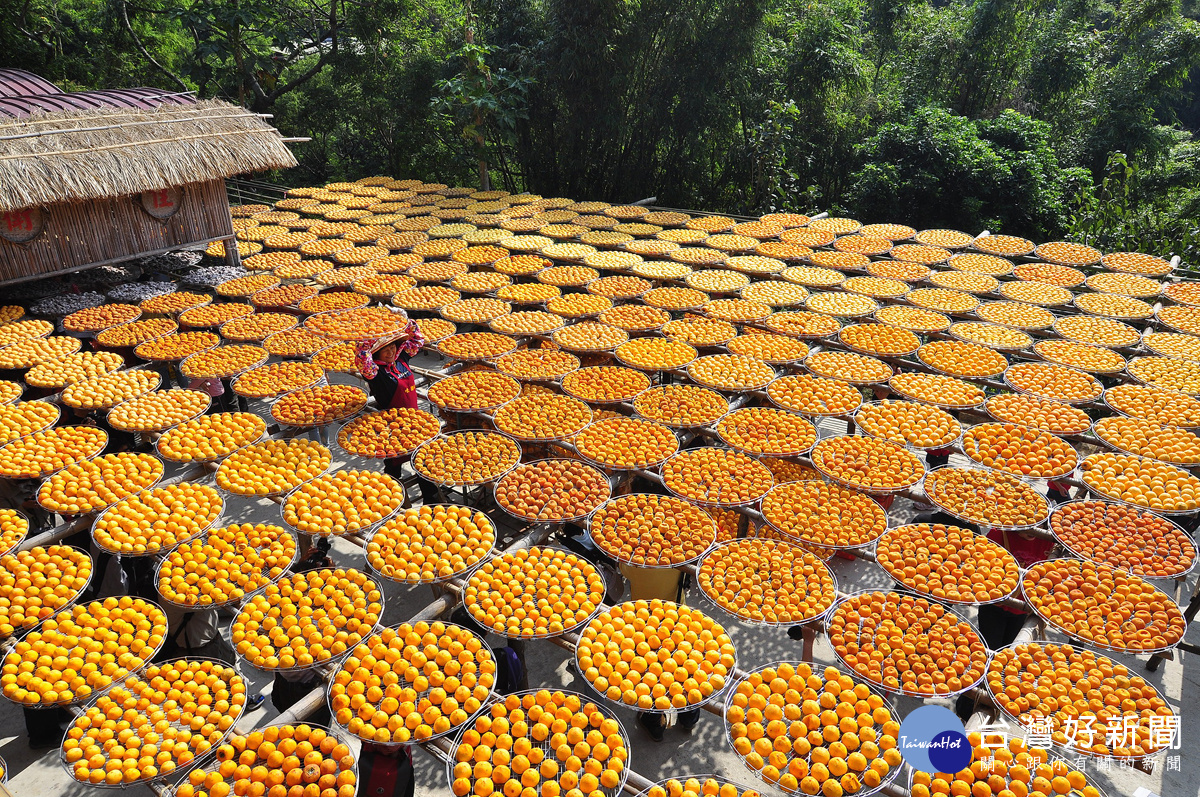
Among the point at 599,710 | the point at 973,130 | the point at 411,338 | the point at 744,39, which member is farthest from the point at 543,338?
the point at 973,130

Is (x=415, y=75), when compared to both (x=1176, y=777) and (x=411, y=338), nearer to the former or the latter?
(x=411, y=338)

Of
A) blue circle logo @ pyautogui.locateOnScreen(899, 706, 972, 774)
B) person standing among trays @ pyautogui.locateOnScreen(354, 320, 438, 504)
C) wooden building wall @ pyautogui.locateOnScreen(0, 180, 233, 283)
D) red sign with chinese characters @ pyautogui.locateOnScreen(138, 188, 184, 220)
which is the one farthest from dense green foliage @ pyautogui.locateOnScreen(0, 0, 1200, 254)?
blue circle logo @ pyautogui.locateOnScreen(899, 706, 972, 774)

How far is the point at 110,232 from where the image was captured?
1058cm

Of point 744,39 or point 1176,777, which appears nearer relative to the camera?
point 1176,777

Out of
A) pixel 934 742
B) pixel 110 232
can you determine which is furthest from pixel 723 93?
pixel 934 742

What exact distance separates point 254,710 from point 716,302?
282 inches

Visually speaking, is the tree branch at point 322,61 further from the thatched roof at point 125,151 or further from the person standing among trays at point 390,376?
the person standing among trays at point 390,376

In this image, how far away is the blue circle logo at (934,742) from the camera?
364cm

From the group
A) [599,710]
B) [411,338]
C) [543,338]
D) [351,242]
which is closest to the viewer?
[599,710]

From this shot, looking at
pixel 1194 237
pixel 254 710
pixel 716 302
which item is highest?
pixel 1194 237

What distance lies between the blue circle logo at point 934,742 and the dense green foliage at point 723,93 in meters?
12.5

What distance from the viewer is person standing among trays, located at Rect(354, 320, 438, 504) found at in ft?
23.6

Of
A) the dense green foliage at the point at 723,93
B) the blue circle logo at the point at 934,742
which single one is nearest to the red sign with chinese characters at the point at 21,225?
the dense green foliage at the point at 723,93

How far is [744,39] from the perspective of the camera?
1543 centimetres
